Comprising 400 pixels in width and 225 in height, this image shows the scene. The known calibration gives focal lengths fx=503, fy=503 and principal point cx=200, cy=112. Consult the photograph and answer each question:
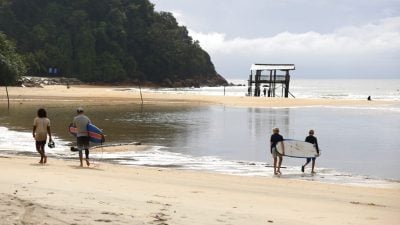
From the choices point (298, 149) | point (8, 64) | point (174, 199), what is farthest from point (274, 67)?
point (174, 199)

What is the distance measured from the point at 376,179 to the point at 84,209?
899 centimetres

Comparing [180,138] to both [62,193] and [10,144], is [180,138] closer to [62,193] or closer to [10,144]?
[10,144]

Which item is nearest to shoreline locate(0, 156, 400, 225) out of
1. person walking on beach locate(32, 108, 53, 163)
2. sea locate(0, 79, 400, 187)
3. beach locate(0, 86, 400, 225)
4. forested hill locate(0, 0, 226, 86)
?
beach locate(0, 86, 400, 225)

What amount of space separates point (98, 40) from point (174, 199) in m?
94.0

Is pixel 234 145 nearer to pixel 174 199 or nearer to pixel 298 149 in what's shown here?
pixel 298 149

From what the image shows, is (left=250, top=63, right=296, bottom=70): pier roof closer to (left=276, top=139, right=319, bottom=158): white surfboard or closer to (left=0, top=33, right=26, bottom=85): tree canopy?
A: (left=0, top=33, right=26, bottom=85): tree canopy

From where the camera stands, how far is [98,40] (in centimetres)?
9875

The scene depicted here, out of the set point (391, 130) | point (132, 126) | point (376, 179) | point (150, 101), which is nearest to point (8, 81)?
point (150, 101)

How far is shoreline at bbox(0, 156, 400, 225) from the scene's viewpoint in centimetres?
657

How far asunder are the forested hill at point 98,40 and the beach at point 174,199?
81870 mm

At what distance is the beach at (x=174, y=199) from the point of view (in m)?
6.59

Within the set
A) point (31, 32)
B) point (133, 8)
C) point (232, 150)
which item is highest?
point (133, 8)

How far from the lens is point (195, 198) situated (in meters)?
8.34

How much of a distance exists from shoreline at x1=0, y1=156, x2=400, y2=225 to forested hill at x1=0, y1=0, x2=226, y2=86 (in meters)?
82.2
